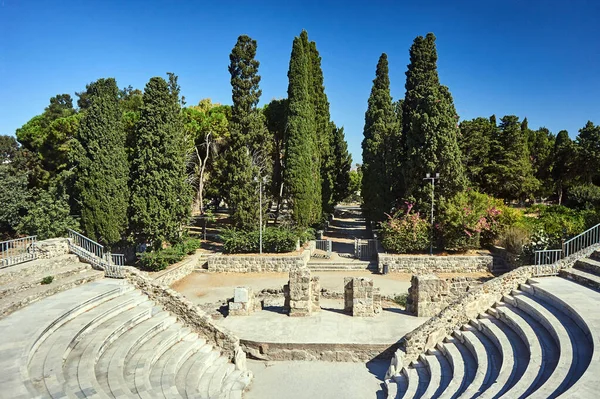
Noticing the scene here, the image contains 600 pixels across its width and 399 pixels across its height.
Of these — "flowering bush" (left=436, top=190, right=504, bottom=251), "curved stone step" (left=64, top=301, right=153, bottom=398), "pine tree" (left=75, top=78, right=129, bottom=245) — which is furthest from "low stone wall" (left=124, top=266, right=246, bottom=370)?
"flowering bush" (left=436, top=190, right=504, bottom=251)

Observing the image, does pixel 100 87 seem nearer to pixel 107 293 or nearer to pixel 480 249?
pixel 107 293

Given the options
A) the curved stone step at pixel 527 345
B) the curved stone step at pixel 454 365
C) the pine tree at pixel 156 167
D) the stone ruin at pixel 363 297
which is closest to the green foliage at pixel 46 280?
the pine tree at pixel 156 167

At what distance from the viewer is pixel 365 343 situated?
11258 millimetres

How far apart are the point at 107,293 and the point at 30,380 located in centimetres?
515

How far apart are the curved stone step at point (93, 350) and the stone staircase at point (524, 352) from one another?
6641mm

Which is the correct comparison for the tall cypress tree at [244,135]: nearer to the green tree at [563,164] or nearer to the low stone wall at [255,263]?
the low stone wall at [255,263]

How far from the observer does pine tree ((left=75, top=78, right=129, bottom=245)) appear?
19.9 meters

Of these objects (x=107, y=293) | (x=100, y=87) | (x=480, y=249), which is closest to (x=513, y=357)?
(x=107, y=293)

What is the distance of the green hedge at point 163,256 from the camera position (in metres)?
19.5

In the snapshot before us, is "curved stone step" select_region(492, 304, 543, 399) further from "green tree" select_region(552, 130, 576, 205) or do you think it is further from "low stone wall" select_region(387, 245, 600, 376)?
"green tree" select_region(552, 130, 576, 205)

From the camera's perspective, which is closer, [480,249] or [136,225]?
[136,225]

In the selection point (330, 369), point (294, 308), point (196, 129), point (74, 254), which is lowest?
point (330, 369)

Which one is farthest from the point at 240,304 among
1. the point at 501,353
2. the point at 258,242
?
the point at 258,242

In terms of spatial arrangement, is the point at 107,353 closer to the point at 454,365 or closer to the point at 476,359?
the point at 454,365
